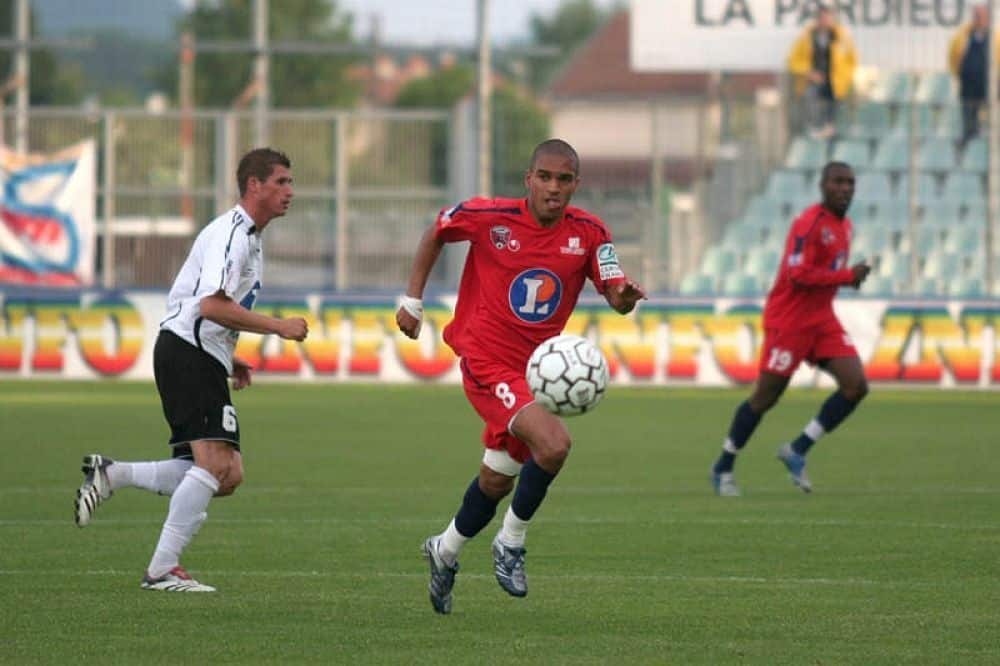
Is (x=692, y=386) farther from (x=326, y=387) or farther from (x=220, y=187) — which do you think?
(x=220, y=187)

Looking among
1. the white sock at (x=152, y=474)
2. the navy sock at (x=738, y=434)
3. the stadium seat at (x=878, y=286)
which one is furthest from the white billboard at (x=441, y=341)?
the white sock at (x=152, y=474)

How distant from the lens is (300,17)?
99.9m

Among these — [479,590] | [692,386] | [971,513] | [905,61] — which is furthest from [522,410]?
[905,61]

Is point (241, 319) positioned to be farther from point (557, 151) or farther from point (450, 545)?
point (557, 151)

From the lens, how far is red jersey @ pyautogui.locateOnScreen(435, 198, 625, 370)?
10.2 m

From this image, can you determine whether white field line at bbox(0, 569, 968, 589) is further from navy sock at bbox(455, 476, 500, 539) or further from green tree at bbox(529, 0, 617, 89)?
green tree at bbox(529, 0, 617, 89)

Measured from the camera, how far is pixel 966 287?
101 feet

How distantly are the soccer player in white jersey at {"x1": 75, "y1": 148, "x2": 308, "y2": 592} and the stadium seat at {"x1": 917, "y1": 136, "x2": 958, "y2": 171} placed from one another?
24436mm

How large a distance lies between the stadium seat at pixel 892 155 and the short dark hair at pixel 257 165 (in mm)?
24131

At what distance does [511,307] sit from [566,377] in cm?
63

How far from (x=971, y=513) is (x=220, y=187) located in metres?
19.2

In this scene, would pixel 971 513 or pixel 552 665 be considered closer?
pixel 552 665

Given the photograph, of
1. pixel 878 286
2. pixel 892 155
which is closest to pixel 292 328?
pixel 878 286

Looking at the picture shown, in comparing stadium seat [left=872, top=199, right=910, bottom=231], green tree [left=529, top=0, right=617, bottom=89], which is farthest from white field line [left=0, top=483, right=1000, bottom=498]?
green tree [left=529, top=0, right=617, bottom=89]
